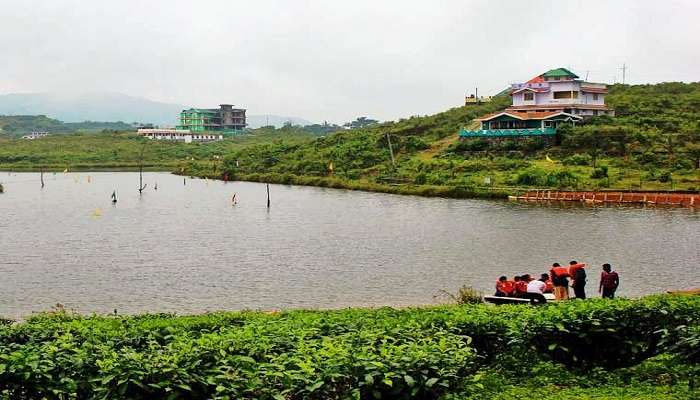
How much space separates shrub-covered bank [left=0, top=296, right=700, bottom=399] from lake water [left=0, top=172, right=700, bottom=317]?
15484 millimetres

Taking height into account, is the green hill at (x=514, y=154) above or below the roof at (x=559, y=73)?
below

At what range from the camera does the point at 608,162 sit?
82.8 meters

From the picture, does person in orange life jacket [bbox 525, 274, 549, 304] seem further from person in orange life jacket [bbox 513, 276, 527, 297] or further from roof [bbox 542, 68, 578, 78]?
roof [bbox 542, 68, 578, 78]

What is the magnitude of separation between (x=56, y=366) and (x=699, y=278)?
3155 cm

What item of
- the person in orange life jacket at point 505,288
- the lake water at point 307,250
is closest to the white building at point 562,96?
the lake water at point 307,250

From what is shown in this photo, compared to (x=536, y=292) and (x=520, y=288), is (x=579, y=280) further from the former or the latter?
(x=520, y=288)

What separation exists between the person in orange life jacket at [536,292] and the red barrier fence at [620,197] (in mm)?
47101

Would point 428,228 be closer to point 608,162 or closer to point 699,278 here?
point 699,278

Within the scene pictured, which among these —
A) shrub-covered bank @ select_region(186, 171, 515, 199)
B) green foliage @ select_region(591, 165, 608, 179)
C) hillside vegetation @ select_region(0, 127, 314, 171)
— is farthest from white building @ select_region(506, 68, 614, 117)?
hillside vegetation @ select_region(0, 127, 314, 171)

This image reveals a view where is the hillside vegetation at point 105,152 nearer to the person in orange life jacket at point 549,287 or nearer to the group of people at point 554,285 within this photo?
the person in orange life jacket at point 549,287

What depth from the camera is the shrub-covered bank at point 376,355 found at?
10031mm

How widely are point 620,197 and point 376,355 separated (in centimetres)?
6248

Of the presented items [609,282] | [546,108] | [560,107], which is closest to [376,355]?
[609,282]

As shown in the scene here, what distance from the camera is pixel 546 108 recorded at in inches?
4168
